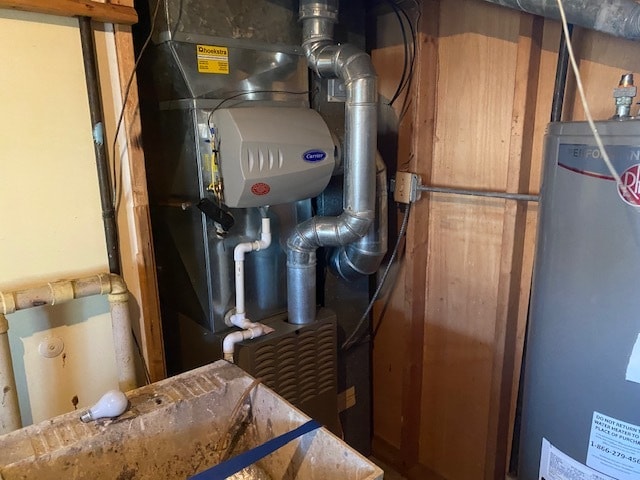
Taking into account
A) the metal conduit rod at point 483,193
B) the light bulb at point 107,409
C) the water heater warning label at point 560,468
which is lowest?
the water heater warning label at point 560,468

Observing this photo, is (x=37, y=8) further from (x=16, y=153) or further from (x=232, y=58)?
(x=232, y=58)

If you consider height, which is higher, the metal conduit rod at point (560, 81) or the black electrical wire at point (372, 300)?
the metal conduit rod at point (560, 81)

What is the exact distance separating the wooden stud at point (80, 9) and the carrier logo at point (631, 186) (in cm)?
114

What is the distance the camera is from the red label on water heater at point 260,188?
1.30m

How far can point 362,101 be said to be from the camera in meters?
1.40

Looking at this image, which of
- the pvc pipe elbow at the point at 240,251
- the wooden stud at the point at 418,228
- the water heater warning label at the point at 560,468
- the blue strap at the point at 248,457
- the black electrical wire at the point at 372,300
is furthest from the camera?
the black electrical wire at the point at 372,300

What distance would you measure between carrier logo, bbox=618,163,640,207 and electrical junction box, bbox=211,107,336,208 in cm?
76

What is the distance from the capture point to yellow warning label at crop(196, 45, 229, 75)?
1.35m

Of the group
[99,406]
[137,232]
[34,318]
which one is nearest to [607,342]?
[99,406]

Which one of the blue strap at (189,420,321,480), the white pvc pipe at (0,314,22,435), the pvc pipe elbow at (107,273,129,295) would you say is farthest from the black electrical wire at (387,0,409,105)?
the white pvc pipe at (0,314,22,435)

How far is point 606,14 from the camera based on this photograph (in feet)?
3.37

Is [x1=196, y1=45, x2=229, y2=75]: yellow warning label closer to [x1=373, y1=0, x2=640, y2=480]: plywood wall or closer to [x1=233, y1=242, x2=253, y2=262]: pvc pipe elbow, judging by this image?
[x1=233, y1=242, x2=253, y2=262]: pvc pipe elbow

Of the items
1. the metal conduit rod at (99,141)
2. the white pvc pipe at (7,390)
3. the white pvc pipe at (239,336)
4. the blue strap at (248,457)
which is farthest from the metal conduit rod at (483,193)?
the white pvc pipe at (7,390)

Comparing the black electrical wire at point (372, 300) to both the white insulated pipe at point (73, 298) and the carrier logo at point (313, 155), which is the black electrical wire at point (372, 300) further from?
the white insulated pipe at point (73, 298)
